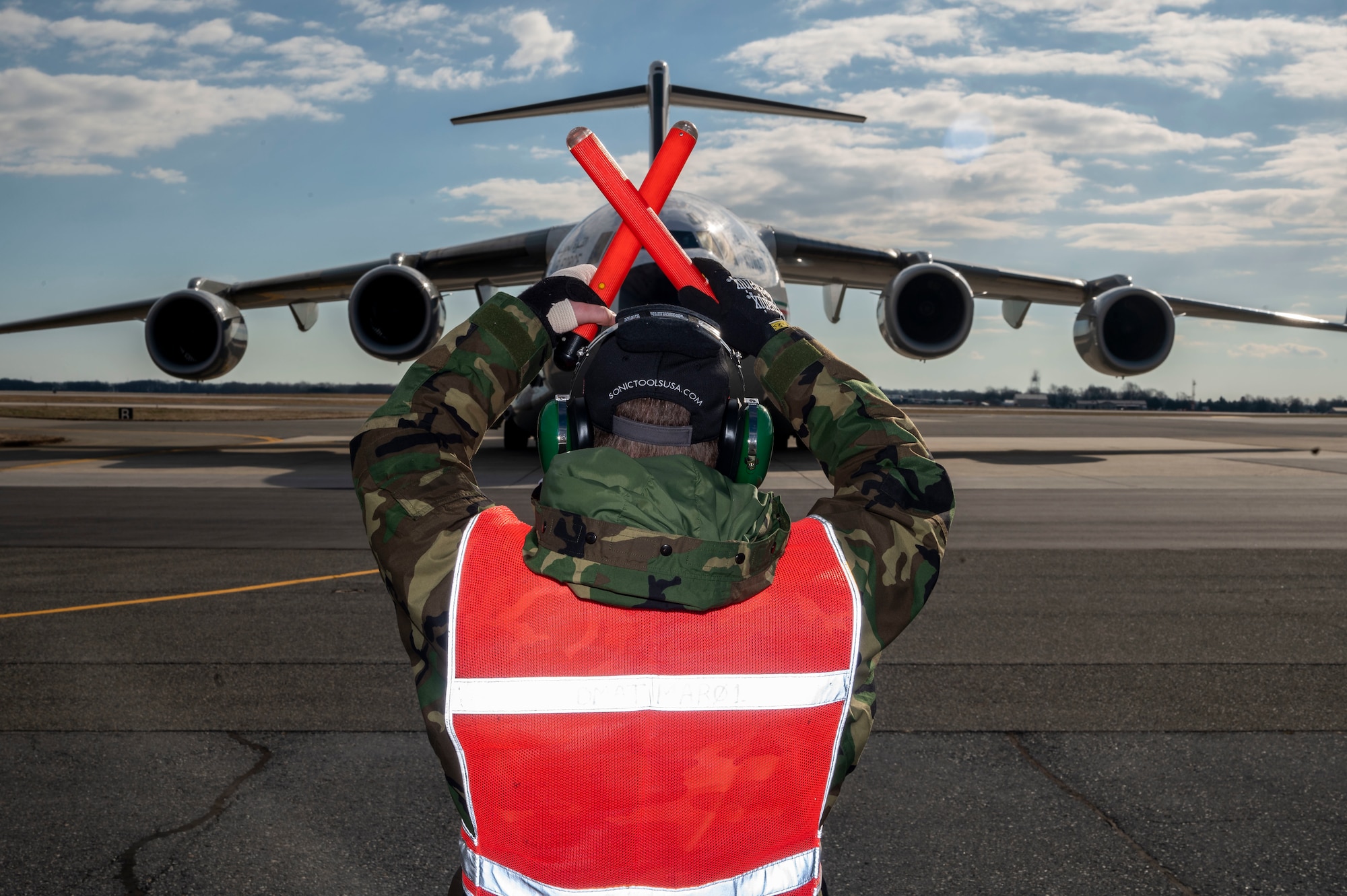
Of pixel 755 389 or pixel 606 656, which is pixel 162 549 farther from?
pixel 606 656

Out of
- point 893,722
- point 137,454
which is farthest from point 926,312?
point 137,454

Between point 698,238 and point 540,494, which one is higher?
point 698,238

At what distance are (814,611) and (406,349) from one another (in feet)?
48.5

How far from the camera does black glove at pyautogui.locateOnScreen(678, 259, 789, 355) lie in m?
1.99

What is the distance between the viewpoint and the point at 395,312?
52.4 ft

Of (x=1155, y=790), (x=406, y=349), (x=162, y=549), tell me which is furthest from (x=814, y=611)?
(x=406, y=349)

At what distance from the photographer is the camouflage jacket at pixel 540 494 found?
5.27 feet

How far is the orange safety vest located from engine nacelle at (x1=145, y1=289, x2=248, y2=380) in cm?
1737

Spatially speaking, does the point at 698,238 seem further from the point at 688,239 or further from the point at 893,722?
the point at 893,722

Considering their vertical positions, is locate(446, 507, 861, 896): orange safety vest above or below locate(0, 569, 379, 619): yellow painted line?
above

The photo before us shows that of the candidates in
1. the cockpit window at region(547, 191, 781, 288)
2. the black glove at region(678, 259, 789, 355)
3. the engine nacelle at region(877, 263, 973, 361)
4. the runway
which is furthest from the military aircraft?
the black glove at region(678, 259, 789, 355)

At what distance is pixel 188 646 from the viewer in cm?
542

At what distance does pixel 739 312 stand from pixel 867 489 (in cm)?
46

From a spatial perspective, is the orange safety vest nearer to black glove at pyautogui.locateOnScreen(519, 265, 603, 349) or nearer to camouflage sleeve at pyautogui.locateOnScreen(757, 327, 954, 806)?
camouflage sleeve at pyautogui.locateOnScreen(757, 327, 954, 806)
